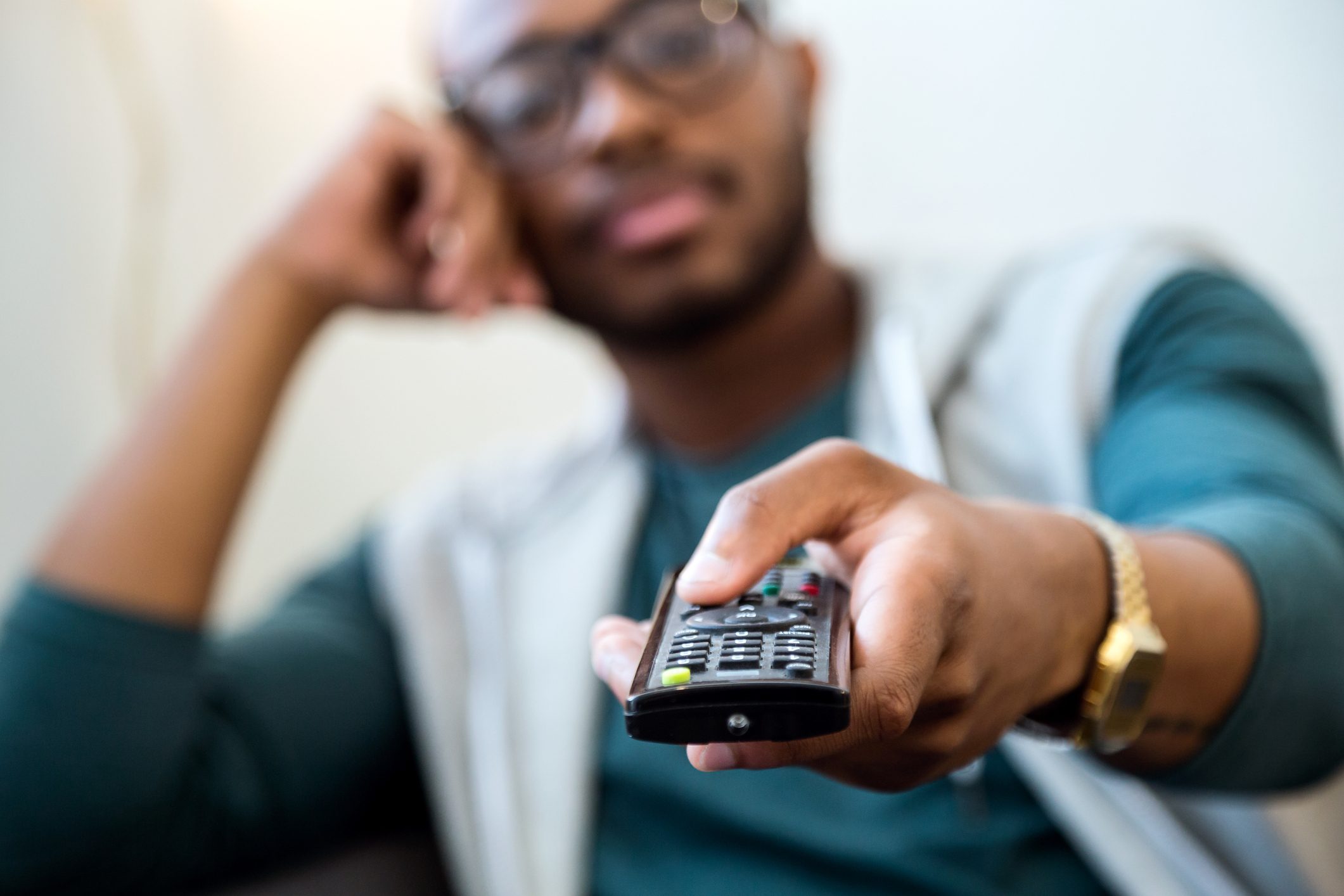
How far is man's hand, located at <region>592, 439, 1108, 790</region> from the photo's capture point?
30cm

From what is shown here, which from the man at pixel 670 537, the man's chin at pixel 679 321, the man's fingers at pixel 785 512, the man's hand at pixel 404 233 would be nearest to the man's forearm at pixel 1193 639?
the man at pixel 670 537

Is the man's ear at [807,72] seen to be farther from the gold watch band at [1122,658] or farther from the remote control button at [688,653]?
the remote control button at [688,653]

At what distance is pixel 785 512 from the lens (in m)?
0.34

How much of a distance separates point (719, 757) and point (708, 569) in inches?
2.2

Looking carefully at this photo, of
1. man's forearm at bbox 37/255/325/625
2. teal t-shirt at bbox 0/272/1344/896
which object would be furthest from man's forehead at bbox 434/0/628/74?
teal t-shirt at bbox 0/272/1344/896

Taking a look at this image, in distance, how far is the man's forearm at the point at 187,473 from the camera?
74 cm

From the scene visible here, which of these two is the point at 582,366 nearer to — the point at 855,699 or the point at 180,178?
the point at 180,178

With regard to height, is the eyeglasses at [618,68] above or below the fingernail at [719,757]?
above

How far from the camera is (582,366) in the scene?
4.41 feet

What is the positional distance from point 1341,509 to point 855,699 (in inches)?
15.2

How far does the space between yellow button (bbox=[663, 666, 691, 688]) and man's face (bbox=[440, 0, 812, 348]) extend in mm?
596

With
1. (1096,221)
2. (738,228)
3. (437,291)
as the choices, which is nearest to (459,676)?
(437,291)

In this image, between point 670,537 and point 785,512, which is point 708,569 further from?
point 670,537

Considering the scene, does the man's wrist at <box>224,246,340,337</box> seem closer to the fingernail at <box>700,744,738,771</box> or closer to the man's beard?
the man's beard
